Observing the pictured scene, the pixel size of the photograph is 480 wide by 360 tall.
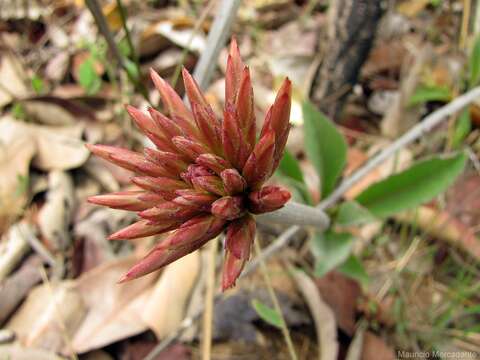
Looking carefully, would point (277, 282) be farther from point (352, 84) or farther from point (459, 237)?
point (352, 84)

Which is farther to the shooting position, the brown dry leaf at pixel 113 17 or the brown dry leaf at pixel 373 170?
the brown dry leaf at pixel 113 17

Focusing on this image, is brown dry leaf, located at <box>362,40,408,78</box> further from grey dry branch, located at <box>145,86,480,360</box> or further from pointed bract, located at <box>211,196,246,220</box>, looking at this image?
pointed bract, located at <box>211,196,246,220</box>

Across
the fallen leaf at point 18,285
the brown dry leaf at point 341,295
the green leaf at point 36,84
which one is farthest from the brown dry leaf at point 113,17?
the brown dry leaf at point 341,295

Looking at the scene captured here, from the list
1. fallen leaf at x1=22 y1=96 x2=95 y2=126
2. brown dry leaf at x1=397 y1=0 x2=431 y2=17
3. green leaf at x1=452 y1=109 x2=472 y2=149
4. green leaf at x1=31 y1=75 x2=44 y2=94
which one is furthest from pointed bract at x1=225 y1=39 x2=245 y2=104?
brown dry leaf at x1=397 y1=0 x2=431 y2=17

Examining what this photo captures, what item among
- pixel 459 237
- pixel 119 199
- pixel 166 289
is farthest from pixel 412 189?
pixel 119 199

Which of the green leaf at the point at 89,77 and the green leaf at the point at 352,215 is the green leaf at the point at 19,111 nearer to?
the green leaf at the point at 89,77

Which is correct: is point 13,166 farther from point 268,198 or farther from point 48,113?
point 268,198

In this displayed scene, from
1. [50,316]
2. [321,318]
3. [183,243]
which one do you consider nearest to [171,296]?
[50,316]

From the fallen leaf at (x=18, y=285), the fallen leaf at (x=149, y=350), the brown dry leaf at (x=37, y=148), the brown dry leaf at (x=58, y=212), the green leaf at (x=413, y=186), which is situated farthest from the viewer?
the brown dry leaf at (x=37, y=148)
